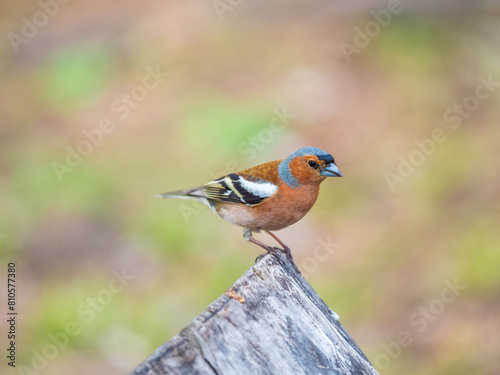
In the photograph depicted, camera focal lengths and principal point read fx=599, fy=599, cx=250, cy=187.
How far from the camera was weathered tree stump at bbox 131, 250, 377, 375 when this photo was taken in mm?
1976

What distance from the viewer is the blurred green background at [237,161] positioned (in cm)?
631

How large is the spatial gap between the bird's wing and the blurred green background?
176cm

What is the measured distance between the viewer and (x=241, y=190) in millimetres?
4824

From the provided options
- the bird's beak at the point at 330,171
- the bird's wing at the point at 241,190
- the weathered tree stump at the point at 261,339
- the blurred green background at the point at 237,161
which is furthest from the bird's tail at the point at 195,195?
the weathered tree stump at the point at 261,339

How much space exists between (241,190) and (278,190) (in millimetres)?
366

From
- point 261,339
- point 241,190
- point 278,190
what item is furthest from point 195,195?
point 261,339

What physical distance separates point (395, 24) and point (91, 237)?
6.08m

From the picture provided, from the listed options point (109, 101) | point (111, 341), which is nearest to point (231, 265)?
point (111, 341)

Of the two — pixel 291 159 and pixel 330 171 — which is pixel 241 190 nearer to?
pixel 291 159

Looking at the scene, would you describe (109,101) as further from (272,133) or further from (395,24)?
(395,24)

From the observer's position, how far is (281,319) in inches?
89.4

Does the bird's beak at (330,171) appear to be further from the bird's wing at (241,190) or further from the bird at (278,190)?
the bird's wing at (241,190)

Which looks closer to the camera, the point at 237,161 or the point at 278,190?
the point at 278,190

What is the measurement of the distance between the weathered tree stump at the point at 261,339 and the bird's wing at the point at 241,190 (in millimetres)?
2057
